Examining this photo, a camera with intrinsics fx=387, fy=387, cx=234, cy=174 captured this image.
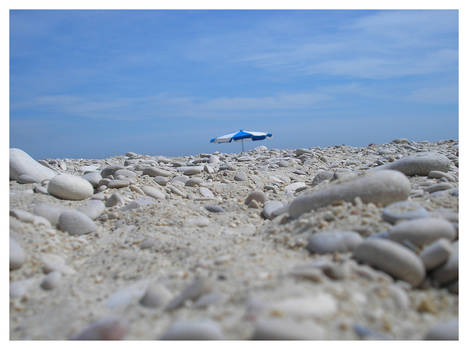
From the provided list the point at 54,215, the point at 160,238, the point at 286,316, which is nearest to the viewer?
the point at 286,316

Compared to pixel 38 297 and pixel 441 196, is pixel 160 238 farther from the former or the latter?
pixel 441 196

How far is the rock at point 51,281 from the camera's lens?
7.59 ft

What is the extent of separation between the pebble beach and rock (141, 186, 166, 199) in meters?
0.25

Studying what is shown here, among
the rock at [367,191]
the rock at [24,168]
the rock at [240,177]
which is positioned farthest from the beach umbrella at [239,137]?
the rock at [367,191]

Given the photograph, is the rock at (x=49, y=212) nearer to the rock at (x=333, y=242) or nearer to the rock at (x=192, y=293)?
the rock at (x=192, y=293)

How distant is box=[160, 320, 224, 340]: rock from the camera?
4.83ft

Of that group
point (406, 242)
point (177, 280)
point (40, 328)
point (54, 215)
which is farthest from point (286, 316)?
point (54, 215)

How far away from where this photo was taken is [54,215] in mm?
3316

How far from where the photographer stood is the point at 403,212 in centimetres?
250

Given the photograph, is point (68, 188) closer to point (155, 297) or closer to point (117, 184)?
point (117, 184)

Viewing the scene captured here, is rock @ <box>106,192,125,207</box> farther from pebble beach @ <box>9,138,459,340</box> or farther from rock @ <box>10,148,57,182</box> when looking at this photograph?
rock @ <box>10,148,57,182</box>

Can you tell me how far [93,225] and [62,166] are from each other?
13.3 feet

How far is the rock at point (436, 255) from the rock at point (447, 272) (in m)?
0.02

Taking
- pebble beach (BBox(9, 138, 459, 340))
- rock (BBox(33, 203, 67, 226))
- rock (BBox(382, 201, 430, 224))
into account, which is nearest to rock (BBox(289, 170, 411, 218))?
pebble beach (BBox(9, 138, 459, 340))
